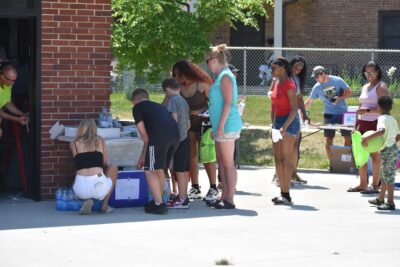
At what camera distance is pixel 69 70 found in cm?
1317

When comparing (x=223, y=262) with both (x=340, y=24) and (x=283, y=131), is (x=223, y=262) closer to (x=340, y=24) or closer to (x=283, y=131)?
(x=283, y=131)

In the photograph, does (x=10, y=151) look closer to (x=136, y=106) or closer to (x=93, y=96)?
(x=93, y=96)

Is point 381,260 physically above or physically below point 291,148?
below

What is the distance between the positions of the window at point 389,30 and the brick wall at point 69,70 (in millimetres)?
20224

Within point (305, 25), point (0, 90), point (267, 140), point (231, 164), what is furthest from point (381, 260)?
point (305, 25)

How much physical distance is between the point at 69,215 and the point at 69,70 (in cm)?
197

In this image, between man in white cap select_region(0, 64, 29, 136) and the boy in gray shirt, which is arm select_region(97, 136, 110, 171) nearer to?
the boy in gray shirt

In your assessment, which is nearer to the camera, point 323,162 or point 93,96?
point 93,96

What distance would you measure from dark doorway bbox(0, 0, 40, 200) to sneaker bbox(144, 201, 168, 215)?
1581 mm

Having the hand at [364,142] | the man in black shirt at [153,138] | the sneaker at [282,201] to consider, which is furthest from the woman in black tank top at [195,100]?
the hand at [364,142]

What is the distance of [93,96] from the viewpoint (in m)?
13.4

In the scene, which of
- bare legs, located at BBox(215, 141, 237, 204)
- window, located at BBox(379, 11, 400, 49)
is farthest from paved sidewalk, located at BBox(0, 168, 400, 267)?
window, located at BBox(379, 11, 400, 49)

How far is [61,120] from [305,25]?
20.6 meters

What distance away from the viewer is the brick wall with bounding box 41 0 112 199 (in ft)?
42.7
